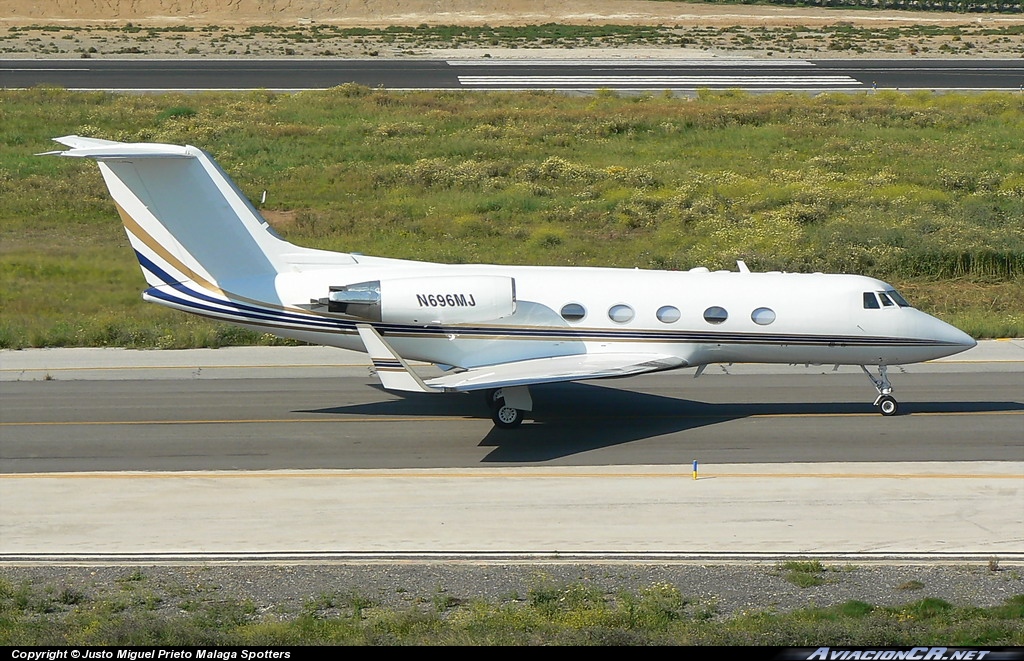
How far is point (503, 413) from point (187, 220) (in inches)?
288

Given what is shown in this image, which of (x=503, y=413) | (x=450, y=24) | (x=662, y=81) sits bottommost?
(x=503, y=413)

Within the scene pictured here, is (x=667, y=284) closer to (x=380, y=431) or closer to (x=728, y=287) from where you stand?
(x=728, y=287)

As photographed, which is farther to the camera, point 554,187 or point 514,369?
point 554,187

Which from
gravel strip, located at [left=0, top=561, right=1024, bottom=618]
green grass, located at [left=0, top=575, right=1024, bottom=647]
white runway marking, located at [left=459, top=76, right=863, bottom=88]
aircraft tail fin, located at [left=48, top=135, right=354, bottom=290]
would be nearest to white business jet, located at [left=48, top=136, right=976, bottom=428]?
aircraft tail fin, located at [left=48, top=135, right=354, bottom=290]

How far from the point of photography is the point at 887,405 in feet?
83.7

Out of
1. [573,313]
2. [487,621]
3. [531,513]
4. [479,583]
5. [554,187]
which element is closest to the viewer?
[487,621]

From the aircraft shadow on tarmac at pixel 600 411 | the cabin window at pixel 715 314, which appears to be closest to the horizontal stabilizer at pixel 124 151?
the aircraft shadow on tarmac at pixel 600 411

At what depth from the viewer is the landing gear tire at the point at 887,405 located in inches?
1003

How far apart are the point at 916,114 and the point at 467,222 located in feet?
88.4

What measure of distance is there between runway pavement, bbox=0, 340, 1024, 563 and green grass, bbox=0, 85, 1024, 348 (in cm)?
844

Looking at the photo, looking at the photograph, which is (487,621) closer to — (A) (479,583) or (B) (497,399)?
(A) (479,583)

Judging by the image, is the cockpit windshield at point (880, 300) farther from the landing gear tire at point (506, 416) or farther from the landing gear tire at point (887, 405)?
the landing gear tire at point (506, 416)

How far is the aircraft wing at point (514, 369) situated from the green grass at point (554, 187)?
26.0ft

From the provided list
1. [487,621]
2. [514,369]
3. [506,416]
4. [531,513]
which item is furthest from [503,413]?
[487,621]
